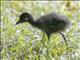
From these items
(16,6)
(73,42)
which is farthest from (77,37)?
(16,6)

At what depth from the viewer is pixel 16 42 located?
5180 mm

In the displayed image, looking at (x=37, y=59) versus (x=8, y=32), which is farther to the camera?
(x=8, y=32)

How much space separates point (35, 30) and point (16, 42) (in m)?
0.41

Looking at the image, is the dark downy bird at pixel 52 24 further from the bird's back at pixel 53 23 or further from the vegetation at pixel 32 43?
the vegetation at pixel 32 43

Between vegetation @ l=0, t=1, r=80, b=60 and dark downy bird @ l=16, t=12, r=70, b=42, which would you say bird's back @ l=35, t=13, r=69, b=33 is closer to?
dark downy bird @ l=16, t=12, r=70, b=42

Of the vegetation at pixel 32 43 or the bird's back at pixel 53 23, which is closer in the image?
the vegetation at pixel 32 43

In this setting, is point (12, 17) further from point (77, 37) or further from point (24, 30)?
point (77, 37)

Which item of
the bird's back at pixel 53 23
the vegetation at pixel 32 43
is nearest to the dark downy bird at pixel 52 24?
the bird's back at pixel 53 23

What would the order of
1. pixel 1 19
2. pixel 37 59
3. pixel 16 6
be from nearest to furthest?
pixel 37 59, pixel 1 19, pixel 16 6

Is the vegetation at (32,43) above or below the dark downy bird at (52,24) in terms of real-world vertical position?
below

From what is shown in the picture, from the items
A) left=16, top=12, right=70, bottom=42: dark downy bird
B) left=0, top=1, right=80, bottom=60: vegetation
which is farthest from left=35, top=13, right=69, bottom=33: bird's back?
left=0, top=1, right=80, bottom=60: vegetation

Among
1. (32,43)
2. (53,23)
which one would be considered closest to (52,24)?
(53,23)

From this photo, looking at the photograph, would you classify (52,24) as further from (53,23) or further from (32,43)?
(32,43)

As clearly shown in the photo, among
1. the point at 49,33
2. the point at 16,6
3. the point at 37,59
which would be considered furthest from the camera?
the point at 16,6
